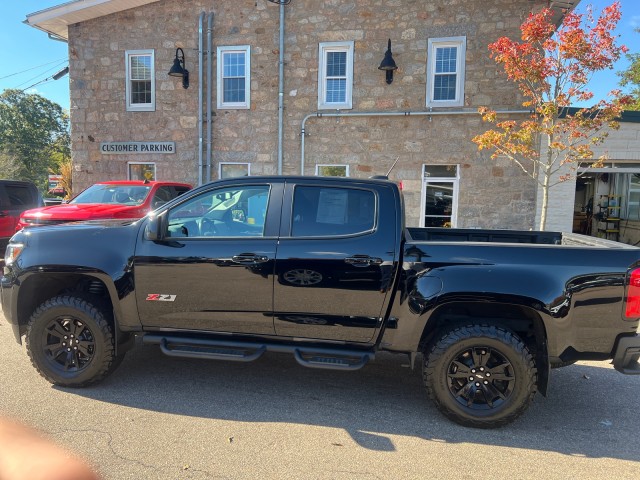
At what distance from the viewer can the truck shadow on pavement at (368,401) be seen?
11.2 feet

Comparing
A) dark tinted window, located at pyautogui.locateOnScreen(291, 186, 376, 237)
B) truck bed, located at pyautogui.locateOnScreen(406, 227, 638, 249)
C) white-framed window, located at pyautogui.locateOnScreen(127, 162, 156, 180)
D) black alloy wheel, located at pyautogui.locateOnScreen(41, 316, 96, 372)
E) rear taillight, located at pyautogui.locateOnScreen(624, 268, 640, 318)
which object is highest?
white-framed window, located at pyautogui.locateOnScreen(127, 162, 156, 180)

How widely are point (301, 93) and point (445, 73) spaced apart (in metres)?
3.77

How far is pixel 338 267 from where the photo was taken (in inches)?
143

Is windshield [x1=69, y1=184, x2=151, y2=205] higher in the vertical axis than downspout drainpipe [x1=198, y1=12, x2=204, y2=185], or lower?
lower

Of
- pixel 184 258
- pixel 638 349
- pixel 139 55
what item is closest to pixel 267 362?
pixel 184 258

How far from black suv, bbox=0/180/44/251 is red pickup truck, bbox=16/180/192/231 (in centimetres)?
56

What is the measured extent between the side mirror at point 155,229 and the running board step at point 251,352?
85 cm

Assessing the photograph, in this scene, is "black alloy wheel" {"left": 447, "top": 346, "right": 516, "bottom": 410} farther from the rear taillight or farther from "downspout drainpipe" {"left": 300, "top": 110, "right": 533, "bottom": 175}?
"downspout drainpipe" {"left": 300, "top": 110, "right": 533, "bottom": 175}

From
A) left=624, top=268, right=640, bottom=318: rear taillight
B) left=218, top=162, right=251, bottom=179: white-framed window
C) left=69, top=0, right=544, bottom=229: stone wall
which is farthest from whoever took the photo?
left=218, top=162, right=251, bottom=179: white-framed window

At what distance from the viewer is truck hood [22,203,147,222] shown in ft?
24.1

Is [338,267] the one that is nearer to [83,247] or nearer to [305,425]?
[305,425]

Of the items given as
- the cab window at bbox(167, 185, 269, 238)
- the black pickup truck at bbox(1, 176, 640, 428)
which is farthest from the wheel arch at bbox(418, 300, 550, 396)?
the cab window at bbox(167, 185, 269, 238)

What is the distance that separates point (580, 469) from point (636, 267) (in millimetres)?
1444

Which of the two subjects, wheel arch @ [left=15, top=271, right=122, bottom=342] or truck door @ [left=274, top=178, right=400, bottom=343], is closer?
truck door @ [left=274, top=178, right=400, bottom=343]
